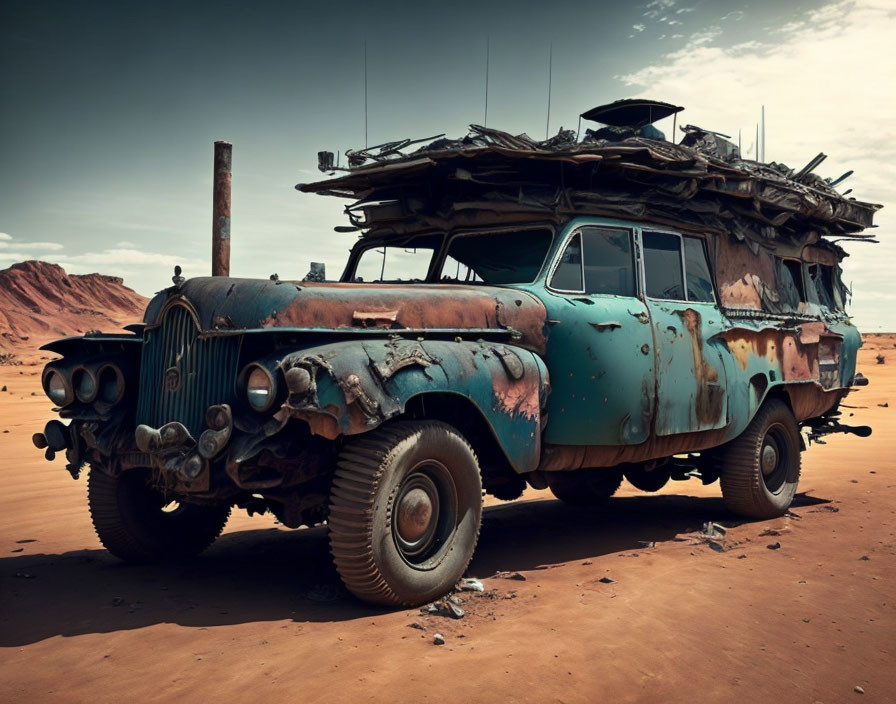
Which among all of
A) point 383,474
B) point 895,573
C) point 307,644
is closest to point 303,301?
point 383,474

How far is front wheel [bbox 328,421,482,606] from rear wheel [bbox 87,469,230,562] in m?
1.56

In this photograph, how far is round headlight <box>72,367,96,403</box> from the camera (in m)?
5.48

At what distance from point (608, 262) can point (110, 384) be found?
3.51 m

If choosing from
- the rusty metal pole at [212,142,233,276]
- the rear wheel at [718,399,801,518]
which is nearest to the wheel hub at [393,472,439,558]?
the rear wheel at [718,399,801,518]

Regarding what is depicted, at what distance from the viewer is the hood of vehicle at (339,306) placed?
16.0 feet

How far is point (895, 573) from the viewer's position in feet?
19.3

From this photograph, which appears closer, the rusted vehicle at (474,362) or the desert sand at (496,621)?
the desert sand at (496,621)

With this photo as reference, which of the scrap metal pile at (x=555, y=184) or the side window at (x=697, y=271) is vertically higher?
the scrap metal pile at (x=555, y=184)

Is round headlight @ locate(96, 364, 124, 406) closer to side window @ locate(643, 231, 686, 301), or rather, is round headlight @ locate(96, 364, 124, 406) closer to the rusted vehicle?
the rusted vehicle

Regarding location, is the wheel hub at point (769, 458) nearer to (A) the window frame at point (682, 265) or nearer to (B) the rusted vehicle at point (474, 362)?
(B) the rusted vehicle at point (474, 362)

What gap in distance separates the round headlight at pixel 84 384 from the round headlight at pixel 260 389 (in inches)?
51.7

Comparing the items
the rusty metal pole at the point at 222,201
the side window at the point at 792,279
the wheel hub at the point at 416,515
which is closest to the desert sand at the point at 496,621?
the wheel hub at the point at 416,515

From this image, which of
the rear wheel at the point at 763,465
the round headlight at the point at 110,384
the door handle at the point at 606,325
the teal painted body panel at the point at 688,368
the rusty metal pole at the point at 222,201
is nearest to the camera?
A: the round headlight at the point at 110,384

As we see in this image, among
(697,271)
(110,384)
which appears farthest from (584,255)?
(110,384)
